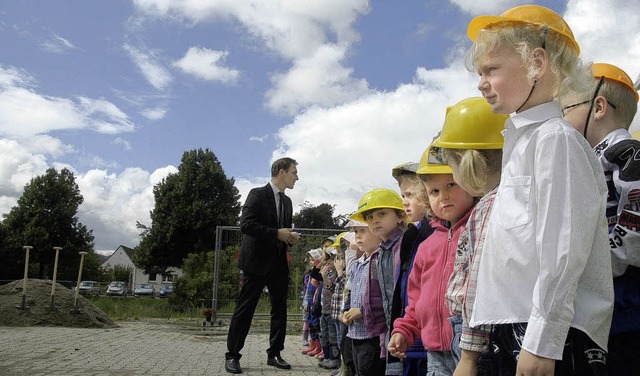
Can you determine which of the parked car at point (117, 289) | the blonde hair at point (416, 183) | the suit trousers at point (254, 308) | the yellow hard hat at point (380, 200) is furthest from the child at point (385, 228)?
the parked car at point (117, 289)

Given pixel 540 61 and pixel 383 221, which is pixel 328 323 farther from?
pixel 540 61

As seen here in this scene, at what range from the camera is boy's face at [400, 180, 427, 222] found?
362 cm

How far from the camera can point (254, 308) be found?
643 cm

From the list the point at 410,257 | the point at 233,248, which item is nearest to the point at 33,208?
the point at 233,248

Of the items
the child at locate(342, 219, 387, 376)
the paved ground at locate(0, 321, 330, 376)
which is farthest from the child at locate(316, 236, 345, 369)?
the child at locate(342, 219, 387, 376)

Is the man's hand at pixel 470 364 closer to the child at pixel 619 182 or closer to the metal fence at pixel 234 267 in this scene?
the child at pixel 619 182

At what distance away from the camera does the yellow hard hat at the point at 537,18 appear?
1.93m

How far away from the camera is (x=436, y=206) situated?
2.72 m

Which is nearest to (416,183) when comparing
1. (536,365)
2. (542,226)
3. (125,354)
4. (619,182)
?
(619,182)

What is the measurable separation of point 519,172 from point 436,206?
98cm

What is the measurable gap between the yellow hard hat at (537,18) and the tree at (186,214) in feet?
138

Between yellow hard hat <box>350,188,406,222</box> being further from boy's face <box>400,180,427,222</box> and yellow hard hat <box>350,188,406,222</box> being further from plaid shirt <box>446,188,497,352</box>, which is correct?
plaid shirt <box>446,188,497,352</box>

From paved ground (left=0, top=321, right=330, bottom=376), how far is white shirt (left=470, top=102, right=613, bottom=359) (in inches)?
186

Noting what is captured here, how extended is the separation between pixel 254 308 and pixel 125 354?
225cm
